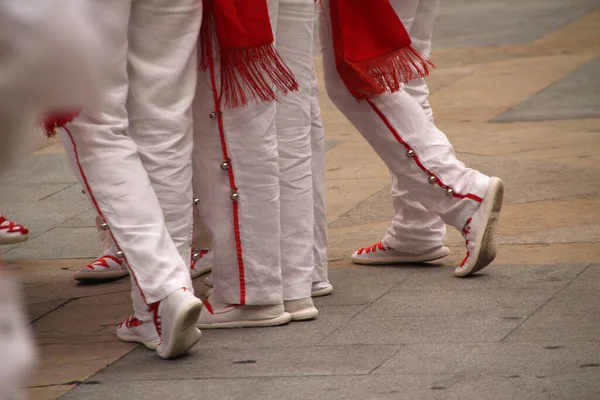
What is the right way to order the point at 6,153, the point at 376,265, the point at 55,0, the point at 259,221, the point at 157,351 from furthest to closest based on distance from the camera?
1. the point at 376,265
2. the point at 259,221
3. the point at 157,351
4. the point at 6,153
5. the point at 55,0

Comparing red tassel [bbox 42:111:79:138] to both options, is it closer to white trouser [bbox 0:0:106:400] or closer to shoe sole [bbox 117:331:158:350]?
shoe sole [bbox 117:331:158:350]

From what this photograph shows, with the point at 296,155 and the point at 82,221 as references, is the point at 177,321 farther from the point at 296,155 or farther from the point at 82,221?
the point at 82,221

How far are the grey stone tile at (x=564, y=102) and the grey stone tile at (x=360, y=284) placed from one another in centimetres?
339

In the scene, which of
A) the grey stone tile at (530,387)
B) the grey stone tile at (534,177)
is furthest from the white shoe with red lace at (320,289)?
the grey stone tile at (534,177)

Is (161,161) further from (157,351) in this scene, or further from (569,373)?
(569,373)

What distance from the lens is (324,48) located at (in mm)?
4145

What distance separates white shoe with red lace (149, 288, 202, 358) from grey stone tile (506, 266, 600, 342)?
35.1 inches

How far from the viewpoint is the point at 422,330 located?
3529 mm

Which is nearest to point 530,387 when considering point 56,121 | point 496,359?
point 496,359

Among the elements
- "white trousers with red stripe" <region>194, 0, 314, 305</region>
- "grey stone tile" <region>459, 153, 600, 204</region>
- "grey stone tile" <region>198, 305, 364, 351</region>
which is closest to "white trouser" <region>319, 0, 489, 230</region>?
"white trousers with red stripe" <region>194, 0, 314, 305</region>

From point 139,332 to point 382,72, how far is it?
1.22 meters

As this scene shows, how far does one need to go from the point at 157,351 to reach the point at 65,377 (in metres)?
0.28

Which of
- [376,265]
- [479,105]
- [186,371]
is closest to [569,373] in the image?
[186,371]

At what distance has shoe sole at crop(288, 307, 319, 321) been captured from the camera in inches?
148
